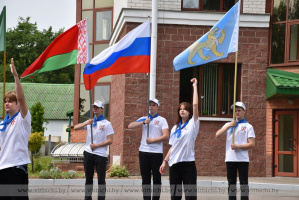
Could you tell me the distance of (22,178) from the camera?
24.8 feet

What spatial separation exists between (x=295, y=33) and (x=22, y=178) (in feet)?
45.9

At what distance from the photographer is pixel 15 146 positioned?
7672mm

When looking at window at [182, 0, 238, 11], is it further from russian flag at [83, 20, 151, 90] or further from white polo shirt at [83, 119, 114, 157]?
white polo shirt at [83, 119, 114, 157]

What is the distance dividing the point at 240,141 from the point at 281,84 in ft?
27.2

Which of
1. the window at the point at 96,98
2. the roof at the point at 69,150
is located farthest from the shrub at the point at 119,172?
the window at the point at 96,98

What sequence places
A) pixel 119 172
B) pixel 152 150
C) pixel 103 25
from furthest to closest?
pixel 103 25
pixel 119 172
pixel 152 150

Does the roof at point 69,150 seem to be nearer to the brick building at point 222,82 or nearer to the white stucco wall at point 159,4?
the brick building at point 222,82

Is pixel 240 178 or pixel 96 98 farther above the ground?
pixel 96 98

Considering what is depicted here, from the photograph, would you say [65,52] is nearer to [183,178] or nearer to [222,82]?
[183,178]

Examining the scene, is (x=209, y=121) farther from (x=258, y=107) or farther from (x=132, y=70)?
(x=132, y=70)

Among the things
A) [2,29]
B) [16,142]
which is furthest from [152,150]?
[2,29]

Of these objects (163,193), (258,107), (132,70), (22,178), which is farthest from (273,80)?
(22,178)

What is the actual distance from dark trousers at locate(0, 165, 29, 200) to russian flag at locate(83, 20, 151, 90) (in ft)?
13.3

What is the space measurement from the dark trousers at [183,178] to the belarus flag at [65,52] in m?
2.92
